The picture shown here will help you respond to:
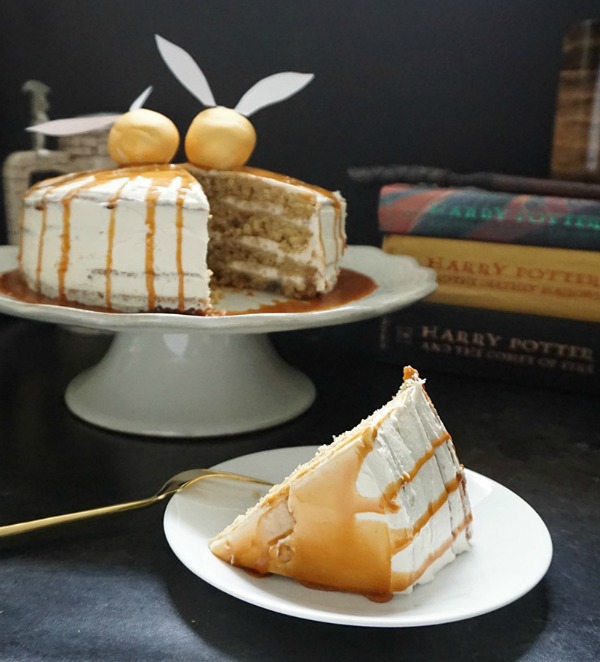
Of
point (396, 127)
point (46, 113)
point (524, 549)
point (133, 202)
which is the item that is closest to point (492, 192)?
point (396, 127)

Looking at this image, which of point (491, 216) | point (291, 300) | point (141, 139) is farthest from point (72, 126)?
point (491, 216)

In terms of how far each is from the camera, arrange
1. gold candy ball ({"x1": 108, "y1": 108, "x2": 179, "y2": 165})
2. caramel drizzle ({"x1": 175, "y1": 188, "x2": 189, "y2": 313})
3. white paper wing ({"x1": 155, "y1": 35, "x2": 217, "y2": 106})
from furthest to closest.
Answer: white paper wing ({"x1": 155, "y1": 35, "x2": 217, "y2": 106}) < gold candy ball ({"x1": 108, "y1": 108, "x2": 179, "y2": 165}) < caramel drizzle ({"x1": 175, "y1": 188, "x2": 189, "y2": 313})

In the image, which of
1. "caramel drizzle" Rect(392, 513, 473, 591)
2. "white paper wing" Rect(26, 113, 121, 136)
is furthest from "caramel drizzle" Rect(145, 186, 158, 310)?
"caramel drizzle" Rect(392, 513, 473, 591)

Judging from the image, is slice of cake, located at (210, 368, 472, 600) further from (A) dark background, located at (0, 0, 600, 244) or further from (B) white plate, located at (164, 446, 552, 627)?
(A) dark background, located at (0, 0, 600, 244)

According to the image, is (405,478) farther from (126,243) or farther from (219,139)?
(219,139)

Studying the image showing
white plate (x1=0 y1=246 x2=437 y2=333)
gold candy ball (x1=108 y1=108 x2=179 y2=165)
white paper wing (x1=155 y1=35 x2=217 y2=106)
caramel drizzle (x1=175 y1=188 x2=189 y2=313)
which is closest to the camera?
white plate (x1=0 y1=246 x2=437 y2=333)

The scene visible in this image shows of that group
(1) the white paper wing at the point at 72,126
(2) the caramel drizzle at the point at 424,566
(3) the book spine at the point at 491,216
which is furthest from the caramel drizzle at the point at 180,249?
(2) the caramel drizzle at the point at 424,566

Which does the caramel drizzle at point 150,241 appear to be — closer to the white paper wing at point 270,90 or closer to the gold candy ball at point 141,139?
the gold candy ball at point 141,139
